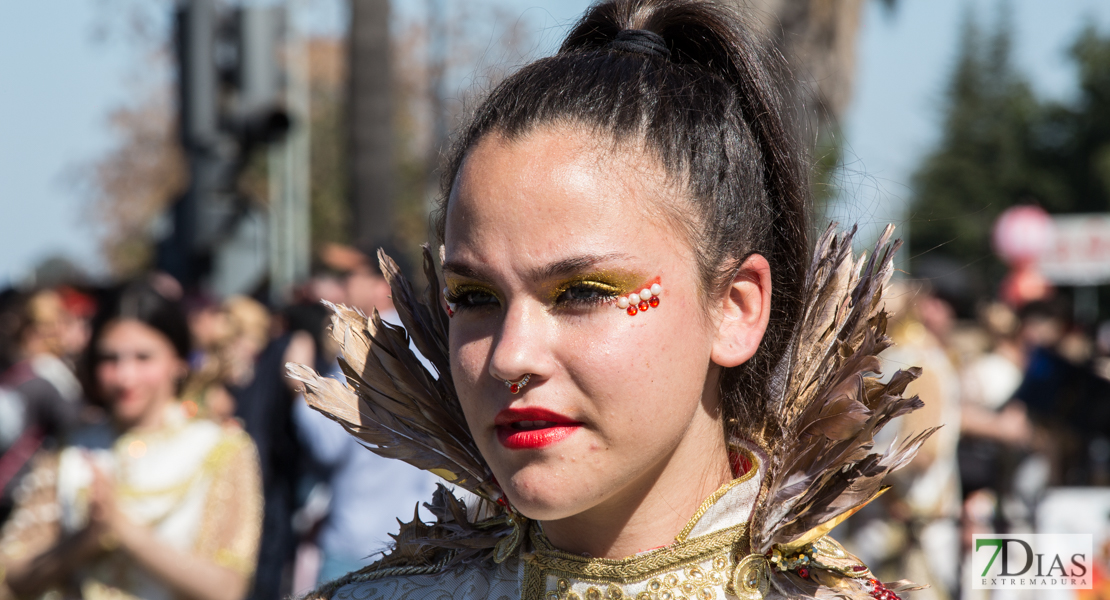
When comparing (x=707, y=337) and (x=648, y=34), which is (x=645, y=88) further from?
(x=707, y=337)

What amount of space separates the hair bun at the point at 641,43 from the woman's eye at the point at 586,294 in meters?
0.44

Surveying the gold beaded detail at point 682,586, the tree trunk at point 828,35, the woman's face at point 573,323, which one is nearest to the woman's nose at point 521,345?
the woman's face at point 573,323

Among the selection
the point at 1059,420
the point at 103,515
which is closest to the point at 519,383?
the point at 103,515

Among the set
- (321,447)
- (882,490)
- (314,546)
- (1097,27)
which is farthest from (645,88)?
(1097,27)

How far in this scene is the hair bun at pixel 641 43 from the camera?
71.9 inches

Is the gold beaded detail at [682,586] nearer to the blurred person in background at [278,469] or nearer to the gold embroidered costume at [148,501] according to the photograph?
the gold embroidered costume at [148,501]

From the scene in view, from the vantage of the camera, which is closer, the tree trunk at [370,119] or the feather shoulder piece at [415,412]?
the feather shoulder piece at [415,412]

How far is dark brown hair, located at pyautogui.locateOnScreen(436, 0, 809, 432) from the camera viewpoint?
171cm

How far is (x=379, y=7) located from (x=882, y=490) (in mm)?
8492

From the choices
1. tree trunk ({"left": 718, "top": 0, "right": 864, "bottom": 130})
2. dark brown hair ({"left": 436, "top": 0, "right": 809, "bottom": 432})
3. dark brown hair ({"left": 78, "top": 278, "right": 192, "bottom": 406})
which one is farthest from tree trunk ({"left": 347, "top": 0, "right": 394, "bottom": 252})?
dark brown hair ({"left": 436, "top": 0, "right": 809, "bottom": 432})

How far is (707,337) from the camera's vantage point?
1712mm

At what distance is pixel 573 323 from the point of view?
5.29 feet

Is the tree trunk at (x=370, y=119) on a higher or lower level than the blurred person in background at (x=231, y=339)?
higher

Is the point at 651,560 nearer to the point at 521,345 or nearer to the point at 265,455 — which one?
the point at 521,345
